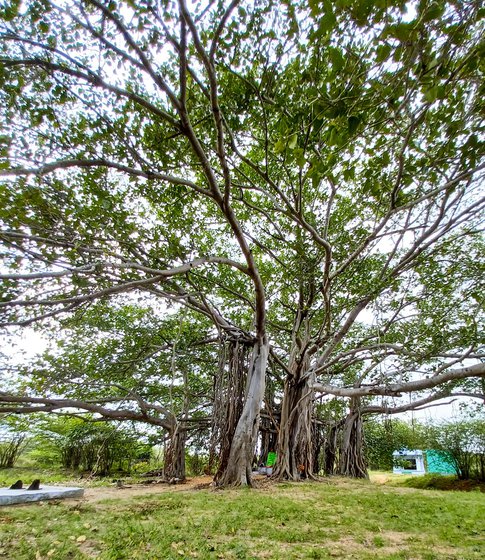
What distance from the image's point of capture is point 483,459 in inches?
319

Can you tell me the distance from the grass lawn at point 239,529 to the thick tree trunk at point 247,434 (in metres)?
1.12

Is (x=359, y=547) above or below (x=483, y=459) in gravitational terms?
below

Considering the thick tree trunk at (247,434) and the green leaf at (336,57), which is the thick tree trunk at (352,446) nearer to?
the thick tree trunk at (247,434)

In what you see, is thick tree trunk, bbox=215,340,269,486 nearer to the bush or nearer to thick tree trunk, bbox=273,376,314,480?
thick tree trunk, bbox=273,376,314,480

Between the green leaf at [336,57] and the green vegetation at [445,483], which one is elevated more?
the green leaf at [336,57]

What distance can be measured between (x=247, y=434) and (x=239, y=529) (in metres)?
2.58

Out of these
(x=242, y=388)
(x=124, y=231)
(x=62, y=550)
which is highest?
(x=124, y=231)

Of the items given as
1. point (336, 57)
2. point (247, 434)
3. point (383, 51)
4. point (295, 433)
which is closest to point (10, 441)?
point (247, 434)

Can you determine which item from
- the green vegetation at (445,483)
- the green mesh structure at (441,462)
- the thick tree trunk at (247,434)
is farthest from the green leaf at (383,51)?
the green mesh structure at (441,462)

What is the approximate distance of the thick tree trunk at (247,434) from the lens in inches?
187

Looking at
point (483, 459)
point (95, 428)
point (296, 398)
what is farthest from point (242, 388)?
point (483, 459)

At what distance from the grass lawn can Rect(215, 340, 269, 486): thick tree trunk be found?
112 cm

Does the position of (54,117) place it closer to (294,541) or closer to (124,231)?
(124,231)

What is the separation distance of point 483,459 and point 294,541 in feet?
27.6
